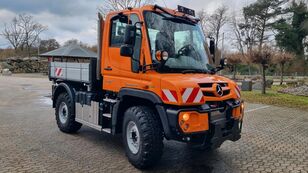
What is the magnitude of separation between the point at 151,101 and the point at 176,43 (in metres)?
1.14

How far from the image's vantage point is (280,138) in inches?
287

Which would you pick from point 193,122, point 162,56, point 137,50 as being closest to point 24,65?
point 137,50

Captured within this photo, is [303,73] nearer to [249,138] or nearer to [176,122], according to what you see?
[249,138]

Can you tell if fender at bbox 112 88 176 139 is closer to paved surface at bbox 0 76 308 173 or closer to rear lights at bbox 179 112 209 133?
rear lights at bbox 179 112 209 133

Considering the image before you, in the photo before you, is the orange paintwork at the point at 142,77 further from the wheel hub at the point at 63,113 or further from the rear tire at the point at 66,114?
the wheel hub at the point at 63,113

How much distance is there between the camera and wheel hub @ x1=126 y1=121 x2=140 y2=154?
197 inches

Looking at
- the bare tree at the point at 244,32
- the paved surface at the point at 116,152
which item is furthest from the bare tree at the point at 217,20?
the paved surface at the point at 116,152

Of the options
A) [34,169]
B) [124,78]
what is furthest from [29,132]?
[124,78]

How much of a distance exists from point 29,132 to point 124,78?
323 centimetres

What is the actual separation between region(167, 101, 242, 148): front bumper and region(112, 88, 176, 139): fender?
8cm

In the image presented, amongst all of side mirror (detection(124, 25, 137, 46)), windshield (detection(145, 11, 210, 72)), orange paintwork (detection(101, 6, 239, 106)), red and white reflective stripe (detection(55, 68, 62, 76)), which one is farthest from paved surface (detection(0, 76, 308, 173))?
side mirror (detection(124, 25, 137, 46))

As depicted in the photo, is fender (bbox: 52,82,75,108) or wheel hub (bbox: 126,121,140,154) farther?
fender (bbox: 52,82,75,108)

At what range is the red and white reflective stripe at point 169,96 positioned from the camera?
430cm

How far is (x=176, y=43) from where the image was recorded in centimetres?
515
